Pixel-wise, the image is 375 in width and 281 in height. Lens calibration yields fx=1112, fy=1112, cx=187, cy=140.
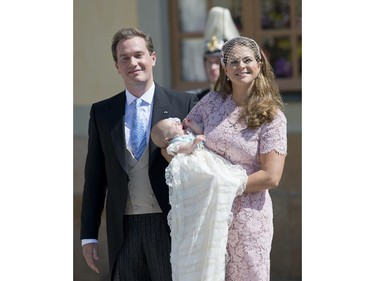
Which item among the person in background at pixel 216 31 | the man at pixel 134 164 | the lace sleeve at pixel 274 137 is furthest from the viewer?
the person in background at pixel 216 31

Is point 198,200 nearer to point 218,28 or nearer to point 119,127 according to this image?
point 119,127

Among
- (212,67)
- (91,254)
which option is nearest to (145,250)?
(91,254)

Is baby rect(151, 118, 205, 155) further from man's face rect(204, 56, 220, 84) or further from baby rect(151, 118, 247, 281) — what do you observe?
man's face rect(204, 56, 220, 84)

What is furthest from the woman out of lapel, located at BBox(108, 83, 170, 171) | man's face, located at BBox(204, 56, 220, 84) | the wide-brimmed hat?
the wide-brimmed hat

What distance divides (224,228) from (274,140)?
0.34m

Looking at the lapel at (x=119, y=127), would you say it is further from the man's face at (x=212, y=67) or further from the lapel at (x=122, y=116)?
the man's face at (x=212, y=67)

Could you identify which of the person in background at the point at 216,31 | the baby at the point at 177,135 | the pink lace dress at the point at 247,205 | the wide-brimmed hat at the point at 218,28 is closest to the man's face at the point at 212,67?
the person in background at the point at 216,31

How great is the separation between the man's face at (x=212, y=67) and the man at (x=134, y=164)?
5.43ft

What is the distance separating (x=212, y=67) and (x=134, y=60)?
188 centimetres

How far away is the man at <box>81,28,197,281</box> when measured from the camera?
161 inches

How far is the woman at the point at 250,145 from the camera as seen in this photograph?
3756mm

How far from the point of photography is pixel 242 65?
3.81m
